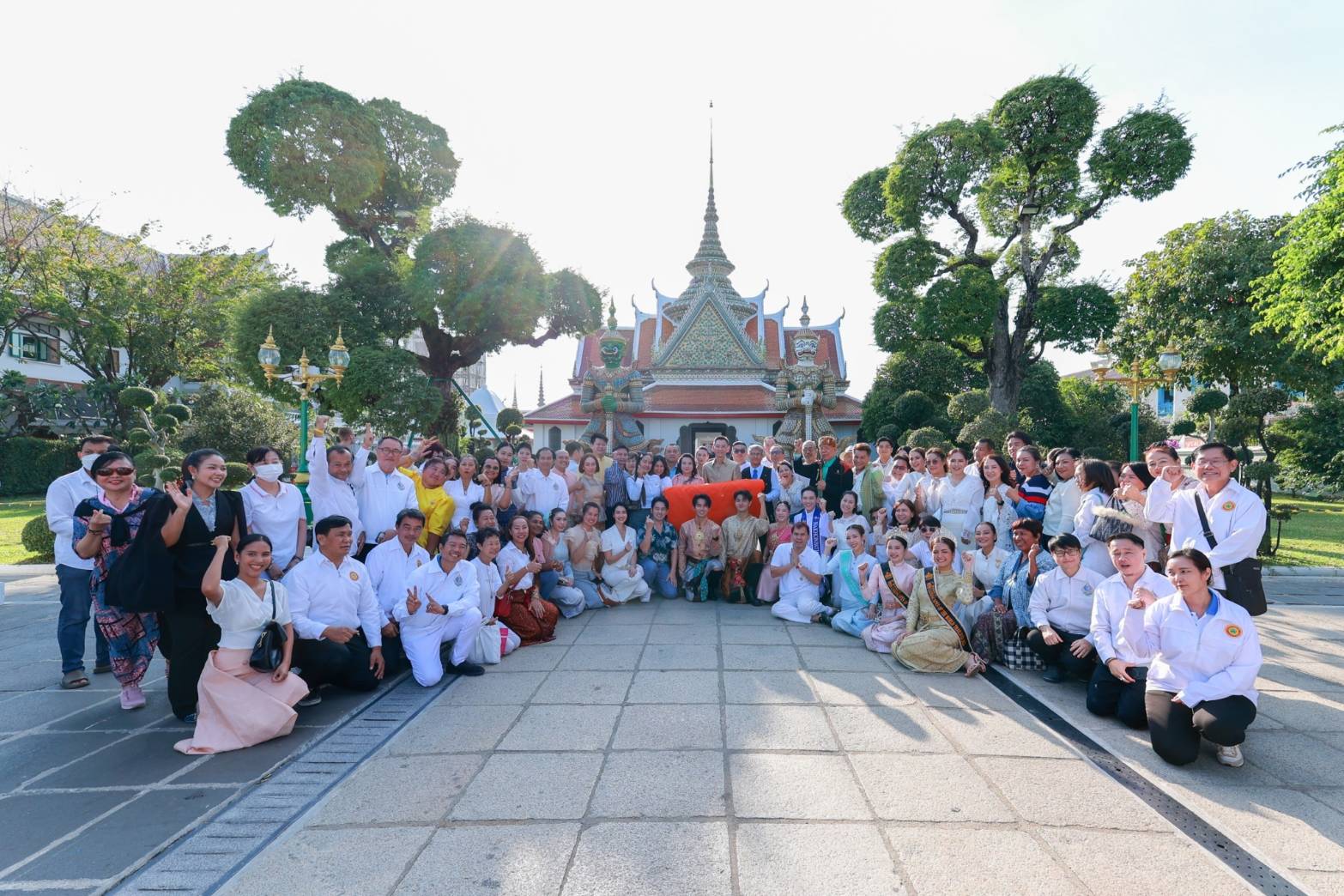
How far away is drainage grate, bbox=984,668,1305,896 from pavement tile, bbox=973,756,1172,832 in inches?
3.1

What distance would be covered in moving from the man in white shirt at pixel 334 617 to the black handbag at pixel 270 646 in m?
0.45

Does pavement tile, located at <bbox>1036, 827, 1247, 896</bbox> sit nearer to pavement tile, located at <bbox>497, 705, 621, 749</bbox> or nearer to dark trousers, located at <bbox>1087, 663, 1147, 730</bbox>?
dark trousers, located at <bbox>1087, 663, 1147, 730</bbox>

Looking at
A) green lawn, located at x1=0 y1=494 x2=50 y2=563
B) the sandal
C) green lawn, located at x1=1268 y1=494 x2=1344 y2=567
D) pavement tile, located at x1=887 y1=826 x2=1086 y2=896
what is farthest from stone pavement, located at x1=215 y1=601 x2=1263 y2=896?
green lawn, located at x1=0 y1=494 x2=50 y2=563

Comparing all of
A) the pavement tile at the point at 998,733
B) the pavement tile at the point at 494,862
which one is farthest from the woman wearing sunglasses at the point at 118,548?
the pavement tile at the point at 998,733

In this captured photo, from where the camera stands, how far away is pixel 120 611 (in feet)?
15.6

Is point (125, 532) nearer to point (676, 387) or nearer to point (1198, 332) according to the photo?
point (1198, 332)

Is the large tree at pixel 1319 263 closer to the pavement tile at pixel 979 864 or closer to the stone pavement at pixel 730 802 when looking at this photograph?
the stone pavement at pixel 730 802

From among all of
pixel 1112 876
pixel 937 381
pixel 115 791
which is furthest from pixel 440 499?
pixel 937 381

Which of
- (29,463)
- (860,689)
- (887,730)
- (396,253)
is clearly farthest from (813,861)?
(29,463)

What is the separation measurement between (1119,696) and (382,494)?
234 inches

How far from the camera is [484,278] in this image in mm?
18781

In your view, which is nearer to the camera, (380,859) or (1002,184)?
(380,859)

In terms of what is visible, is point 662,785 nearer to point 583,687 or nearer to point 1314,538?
point 583,687

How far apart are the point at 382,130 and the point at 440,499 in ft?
61.4
